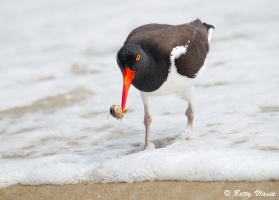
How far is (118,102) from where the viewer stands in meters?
7.71

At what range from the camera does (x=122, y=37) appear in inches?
428

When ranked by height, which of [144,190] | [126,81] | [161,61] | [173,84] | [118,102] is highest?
[161,61]

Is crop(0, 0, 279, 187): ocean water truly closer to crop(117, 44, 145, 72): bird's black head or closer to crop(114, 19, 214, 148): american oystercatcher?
crop(114, 19, 214, 148): american oystercatcher

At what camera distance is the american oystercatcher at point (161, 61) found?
5.24m

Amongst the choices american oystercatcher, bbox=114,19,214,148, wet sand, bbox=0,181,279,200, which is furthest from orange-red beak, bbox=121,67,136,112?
wet sand, bbox=0,181,279,200

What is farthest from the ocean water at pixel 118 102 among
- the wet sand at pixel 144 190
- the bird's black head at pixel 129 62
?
the bird's black head at pixel 129 62

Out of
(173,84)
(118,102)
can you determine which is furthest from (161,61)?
(118,102)

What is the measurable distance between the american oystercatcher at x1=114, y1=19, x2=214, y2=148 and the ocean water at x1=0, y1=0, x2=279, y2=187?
593 millimetres

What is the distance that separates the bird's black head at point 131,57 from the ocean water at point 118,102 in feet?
2.71

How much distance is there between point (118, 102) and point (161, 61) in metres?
2.30

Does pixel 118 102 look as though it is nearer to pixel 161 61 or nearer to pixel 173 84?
pixel 173 84

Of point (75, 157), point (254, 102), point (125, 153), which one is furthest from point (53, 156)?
point (254, 102)

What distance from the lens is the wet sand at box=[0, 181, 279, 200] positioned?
447 centimetres

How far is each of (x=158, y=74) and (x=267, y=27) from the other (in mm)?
4790
